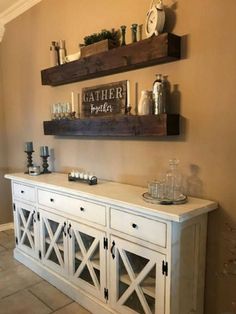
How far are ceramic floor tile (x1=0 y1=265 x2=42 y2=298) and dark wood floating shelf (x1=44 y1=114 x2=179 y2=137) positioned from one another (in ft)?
4.57

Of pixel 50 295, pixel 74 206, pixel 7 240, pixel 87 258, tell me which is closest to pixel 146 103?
pixel 74 206

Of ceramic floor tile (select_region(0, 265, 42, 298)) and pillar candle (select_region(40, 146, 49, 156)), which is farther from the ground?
pillar candle (select_region(40, 146, 49, 156))

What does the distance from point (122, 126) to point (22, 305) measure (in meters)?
1.62

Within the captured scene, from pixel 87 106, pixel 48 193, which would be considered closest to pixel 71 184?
pixel 48 193

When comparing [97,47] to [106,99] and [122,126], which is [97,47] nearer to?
[106,99]

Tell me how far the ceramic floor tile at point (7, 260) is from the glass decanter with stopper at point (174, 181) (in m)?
1.95

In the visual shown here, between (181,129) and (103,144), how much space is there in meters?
0.84

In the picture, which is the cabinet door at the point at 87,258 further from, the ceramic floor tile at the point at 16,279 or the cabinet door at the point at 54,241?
the ceramic floor tile at the point at 16,279

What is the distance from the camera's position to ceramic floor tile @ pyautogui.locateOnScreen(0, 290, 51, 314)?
2150 millimetres

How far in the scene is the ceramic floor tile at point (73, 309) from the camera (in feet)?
7.00

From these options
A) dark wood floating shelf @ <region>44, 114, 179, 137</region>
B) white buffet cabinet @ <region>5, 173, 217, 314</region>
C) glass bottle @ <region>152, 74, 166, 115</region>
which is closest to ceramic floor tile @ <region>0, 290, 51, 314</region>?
white buffet cabinet @ <region>5, 173, 217, 314</region>

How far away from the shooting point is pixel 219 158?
1.74 m

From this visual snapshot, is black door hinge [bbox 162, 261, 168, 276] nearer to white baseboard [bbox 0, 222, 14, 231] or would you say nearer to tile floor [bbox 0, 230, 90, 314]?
tile floor [bbox 0, 230, 90, 314]

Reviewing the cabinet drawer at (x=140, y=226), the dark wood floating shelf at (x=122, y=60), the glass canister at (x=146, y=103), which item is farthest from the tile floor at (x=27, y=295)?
the dark wood floating shelf at (x=122, y=60)
